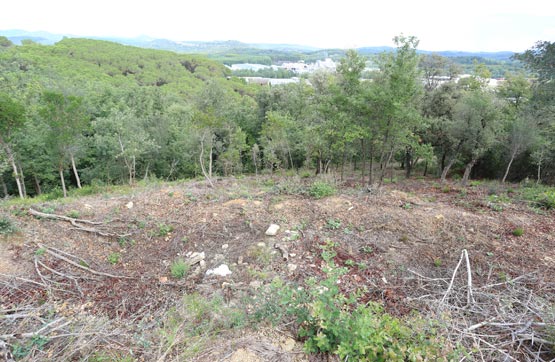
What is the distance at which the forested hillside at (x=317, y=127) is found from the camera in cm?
934

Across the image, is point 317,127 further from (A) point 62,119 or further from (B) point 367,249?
(A) point 62,119

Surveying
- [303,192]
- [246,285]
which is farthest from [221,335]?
[303,192]

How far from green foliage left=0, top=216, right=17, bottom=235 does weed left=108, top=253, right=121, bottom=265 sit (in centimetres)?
175

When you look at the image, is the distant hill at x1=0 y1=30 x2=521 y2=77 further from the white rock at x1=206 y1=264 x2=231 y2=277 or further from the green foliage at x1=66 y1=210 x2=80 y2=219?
the green foliage at x1=66 y1=210 x2=80 y2=219

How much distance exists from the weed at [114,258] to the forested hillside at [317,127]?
196 inches

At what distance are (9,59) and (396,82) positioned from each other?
132 feet

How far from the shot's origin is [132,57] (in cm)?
5709

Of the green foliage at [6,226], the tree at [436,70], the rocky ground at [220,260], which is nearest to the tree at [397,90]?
→ the rocky ground at [220,260]

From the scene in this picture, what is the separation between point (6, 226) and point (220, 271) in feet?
13.2

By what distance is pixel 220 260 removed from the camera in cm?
510

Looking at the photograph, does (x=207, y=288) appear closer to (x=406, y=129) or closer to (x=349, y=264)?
(x=349, y=264)

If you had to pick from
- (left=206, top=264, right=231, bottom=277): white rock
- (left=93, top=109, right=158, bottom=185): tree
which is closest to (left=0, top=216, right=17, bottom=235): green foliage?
(left=206, top=264, right=231, bottom=277): white rock

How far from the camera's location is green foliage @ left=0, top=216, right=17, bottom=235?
16.7ft

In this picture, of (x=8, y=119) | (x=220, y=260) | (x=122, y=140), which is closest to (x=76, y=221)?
(x=220, y=260)
